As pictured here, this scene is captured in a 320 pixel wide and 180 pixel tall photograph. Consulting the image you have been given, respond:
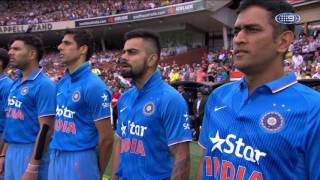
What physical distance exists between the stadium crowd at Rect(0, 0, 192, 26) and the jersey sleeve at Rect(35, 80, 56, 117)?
82.7ft

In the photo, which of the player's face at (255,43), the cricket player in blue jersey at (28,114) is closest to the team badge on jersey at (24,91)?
the cricket player in blue jersey at (28,114)

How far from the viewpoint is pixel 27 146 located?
4.47 m

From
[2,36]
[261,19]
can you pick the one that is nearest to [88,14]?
[2,36]

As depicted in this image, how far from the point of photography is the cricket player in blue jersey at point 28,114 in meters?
4.25

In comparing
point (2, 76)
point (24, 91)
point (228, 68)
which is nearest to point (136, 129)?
point (24, 91)

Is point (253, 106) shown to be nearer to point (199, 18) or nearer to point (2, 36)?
point (199, 18)

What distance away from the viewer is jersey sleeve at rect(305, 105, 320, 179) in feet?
6.32

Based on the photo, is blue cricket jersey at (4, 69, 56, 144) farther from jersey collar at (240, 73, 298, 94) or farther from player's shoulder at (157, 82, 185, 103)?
jersey collar at (240, 73, 298, 94)

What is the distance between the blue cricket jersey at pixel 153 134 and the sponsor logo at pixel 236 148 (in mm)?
921

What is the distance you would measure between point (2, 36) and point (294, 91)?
3951cm

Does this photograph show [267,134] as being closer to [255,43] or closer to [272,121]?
[272,121]

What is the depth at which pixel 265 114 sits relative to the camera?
6.70 feet

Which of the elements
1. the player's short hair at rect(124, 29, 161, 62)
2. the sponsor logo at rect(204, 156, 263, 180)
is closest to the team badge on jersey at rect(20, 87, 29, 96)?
the player's short hair at rect(124, 29, 161, 62)

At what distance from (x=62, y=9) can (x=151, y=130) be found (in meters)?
37.4
